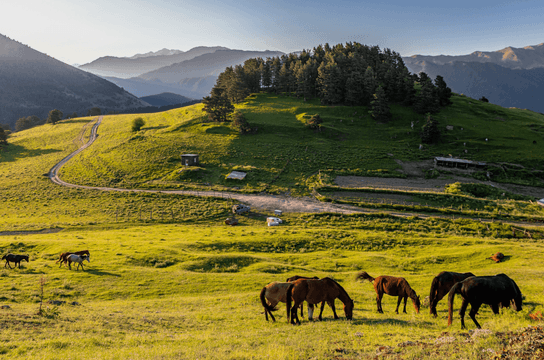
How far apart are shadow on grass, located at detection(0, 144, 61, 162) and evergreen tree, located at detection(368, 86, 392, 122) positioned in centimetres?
12319


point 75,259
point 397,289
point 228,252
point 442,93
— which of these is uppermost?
point 442,93

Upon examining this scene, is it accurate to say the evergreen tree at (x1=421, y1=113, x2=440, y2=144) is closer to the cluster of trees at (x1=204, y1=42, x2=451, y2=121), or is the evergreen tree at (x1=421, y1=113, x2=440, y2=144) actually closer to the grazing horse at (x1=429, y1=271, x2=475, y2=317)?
the cluster of trees at (x1=204, y1=42, x2=451, y2=121)

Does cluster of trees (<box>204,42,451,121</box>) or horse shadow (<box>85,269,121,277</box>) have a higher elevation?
cluster of trees (<box>204,42,451,121</box>)

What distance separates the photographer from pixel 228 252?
103 ft

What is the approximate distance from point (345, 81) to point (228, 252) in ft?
360

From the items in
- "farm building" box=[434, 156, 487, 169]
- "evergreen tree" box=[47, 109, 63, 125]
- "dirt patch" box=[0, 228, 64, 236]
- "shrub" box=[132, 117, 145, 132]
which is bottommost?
"dirt patch" box=[0, 228, 64, 236]

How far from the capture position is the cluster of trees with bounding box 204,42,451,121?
107 meters

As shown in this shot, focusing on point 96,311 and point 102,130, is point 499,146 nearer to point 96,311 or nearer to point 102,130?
point 96,311

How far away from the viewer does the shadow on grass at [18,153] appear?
316 feet

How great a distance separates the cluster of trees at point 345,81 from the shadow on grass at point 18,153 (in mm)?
66976

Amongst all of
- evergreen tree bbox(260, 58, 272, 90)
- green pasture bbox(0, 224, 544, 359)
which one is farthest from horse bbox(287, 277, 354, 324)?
evergreen tree bbox(260, 58, 272, 90)

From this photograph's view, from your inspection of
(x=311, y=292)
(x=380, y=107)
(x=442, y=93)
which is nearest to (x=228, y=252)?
(x=311, y=292)

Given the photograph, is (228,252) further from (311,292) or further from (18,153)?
(18,153)

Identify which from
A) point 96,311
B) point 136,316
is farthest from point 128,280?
point 136,316
